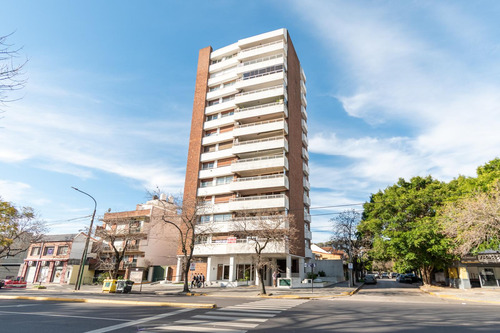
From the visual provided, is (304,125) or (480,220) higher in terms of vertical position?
(304,125)

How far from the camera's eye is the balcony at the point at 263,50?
40.1 meters

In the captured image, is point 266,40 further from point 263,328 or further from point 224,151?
point 263,328

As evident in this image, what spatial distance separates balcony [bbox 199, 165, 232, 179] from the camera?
3741 cm

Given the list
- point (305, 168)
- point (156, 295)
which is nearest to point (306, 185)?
point (305, 168)

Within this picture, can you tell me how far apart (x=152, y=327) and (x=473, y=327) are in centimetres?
1039

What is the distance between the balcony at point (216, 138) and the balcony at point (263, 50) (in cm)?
1254

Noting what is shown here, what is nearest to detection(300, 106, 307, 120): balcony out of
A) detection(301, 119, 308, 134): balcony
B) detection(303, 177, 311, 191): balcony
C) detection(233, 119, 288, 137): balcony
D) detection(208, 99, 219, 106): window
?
detection(301, 119, 308, 134): balcony

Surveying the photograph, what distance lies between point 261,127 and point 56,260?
41.0m

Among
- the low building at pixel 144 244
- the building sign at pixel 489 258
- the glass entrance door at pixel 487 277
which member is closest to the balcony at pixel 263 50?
the low building at pixel 144 244

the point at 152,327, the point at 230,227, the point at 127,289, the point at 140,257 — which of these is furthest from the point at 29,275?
the point at 152,327

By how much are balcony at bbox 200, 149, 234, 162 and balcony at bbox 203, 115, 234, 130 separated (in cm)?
435

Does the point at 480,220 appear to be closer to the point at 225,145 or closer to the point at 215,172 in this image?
the point at 215,172

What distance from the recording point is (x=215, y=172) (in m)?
38.3

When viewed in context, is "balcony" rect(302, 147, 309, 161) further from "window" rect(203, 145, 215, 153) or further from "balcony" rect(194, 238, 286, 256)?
"balcony" rect(194, 238, 286, 256)
